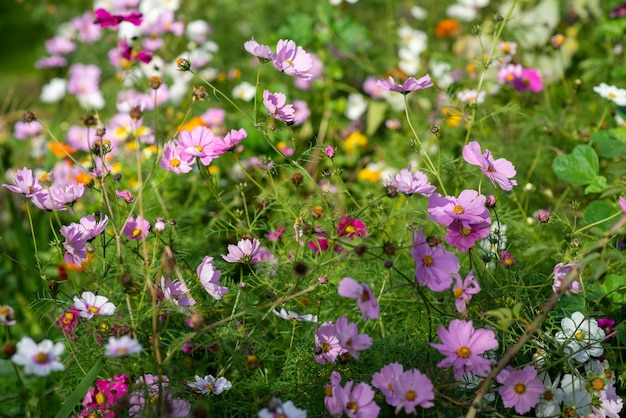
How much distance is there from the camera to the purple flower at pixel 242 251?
1247 mm

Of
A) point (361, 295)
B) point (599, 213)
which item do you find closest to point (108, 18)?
point (361, 295)

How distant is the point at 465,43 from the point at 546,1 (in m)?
0.41

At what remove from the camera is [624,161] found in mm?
1748

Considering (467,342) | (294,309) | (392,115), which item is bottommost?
(392,115)

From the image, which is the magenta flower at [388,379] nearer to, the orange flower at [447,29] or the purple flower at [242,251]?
the purple flower at [242,251]

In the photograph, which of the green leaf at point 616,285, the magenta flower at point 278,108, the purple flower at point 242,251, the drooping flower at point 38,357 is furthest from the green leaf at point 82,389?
the green leaf at point 616,285

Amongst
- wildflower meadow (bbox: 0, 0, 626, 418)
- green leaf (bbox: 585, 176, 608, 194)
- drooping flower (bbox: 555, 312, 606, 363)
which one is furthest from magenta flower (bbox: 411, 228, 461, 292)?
green leaf (bbox: 585, 176, 608, 194)

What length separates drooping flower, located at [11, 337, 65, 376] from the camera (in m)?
0.94

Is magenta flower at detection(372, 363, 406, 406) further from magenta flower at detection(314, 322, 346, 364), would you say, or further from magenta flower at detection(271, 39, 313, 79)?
magenta flower at detection(271, 39, 313, 79)

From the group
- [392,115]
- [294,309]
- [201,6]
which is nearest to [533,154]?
[392,115]

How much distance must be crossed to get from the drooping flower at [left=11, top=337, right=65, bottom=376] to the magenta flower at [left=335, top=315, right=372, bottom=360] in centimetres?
41

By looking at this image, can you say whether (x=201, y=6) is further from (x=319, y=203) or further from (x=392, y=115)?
(x=319, y=203)

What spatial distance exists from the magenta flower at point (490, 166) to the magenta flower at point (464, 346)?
0.27 meters

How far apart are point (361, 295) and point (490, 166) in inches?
15.0
